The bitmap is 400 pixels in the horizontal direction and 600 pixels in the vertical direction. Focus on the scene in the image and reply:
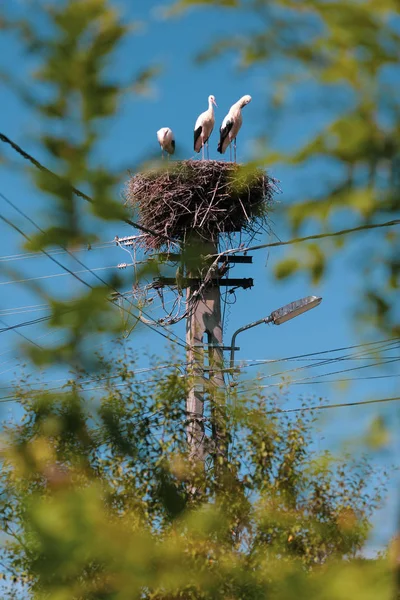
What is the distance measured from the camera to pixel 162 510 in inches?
96.5

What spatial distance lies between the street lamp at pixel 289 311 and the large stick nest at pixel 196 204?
1588 mm

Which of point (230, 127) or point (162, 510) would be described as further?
point (230, 127)

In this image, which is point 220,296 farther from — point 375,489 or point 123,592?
Result: point 123,592

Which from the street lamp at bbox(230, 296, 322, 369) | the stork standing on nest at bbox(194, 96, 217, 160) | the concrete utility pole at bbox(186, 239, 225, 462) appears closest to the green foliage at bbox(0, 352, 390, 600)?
the concrete utility pole at bbox(186, 239, 225, 462)

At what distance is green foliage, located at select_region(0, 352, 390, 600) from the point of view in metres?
1.15

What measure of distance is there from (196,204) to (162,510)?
21.1 ft

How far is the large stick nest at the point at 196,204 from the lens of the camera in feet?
28.4

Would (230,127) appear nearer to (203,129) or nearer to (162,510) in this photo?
(203,129)

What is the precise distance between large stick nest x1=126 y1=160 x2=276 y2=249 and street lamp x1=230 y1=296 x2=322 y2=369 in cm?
159

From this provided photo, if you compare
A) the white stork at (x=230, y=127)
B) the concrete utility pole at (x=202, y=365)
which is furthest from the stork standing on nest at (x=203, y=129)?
the concrete utility pole at (x=202, y=365)

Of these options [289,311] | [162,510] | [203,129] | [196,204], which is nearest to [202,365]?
[289,311]

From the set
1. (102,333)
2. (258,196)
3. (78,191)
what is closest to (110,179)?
(78,191)

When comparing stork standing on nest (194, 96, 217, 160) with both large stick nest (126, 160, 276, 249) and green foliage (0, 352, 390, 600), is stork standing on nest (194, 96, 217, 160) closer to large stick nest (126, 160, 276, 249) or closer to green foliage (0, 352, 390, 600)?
large stick nest (126, 160, 276, 249)

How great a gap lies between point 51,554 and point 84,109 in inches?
22.2
